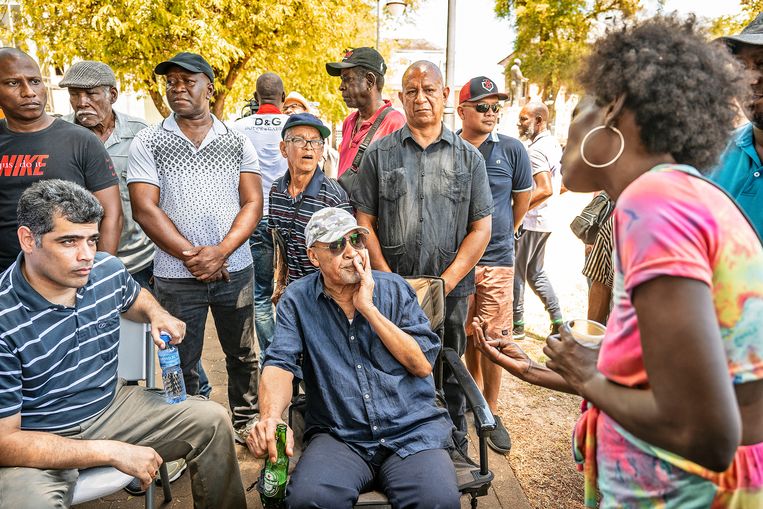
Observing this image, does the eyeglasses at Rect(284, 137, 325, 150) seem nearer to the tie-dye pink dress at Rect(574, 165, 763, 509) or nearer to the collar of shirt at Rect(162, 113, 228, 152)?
the collar of shirt at Rect(162, 113, 228, 152)

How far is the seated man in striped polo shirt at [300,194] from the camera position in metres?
3.34

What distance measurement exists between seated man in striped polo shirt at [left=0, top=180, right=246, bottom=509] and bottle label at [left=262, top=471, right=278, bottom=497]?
0.42 meters

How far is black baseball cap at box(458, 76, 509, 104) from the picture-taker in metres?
3.99

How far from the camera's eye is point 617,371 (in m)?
1.15

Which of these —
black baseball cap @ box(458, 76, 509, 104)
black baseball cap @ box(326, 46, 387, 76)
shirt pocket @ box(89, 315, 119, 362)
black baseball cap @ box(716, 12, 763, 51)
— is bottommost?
shirt pocket @ box(89, 315, 119, 362)

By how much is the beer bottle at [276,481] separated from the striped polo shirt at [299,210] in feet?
4.49

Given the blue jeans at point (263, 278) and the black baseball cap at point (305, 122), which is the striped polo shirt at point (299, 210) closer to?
the black baseball cap at point (305, 122)

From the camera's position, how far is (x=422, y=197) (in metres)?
3.21

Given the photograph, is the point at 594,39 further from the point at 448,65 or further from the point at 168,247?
the point at 448,65

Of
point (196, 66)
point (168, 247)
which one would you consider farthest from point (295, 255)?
point (196, 66)

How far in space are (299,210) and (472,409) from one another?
5.25ft

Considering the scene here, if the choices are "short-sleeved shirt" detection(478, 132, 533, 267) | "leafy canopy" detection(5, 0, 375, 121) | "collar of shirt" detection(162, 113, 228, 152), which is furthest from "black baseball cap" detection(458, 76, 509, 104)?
"leafy canopy" detection(5, 0, 375, 121)

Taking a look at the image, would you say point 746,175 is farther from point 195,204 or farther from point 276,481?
point 195,204

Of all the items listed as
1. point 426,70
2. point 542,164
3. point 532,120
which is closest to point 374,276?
point 426,70
